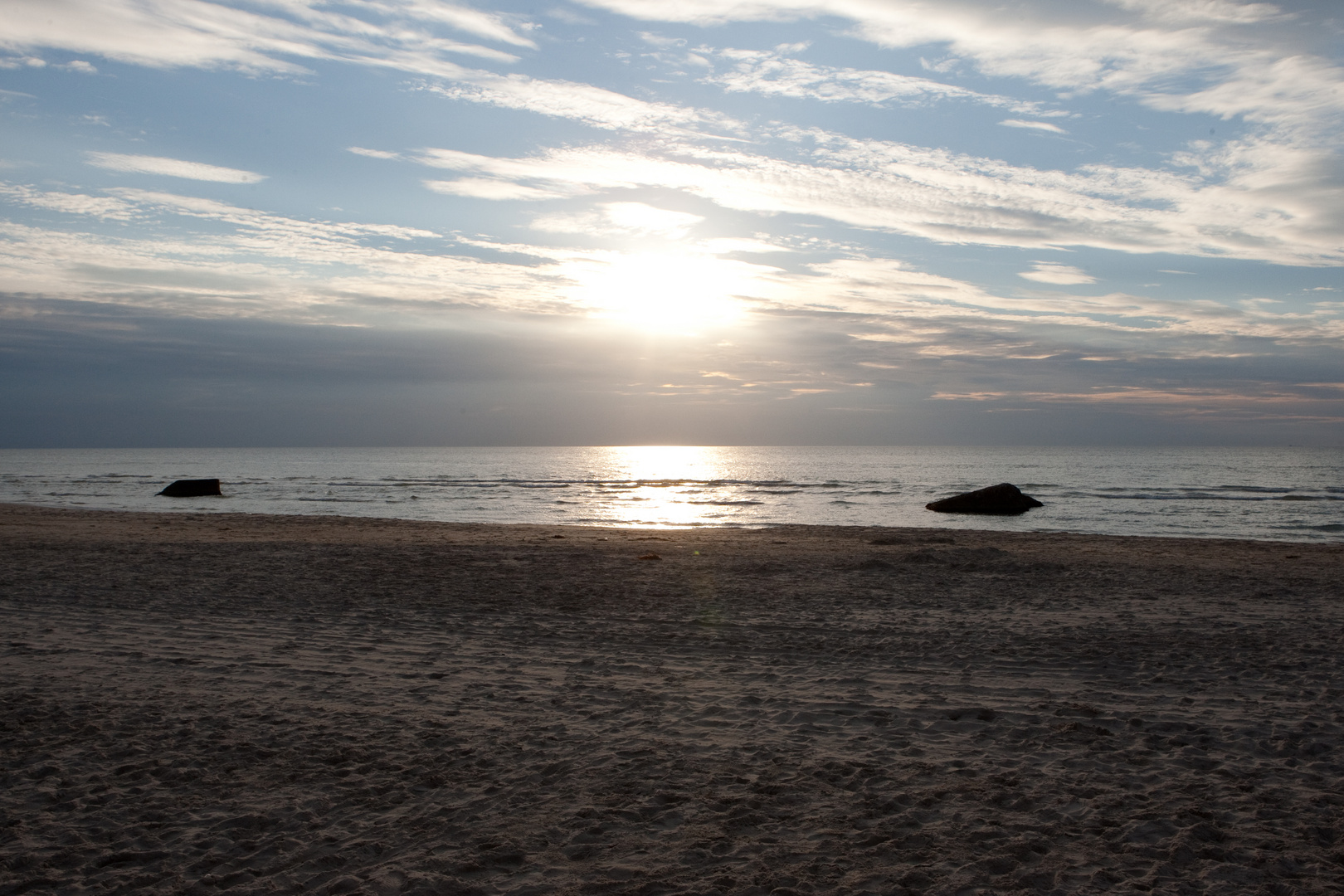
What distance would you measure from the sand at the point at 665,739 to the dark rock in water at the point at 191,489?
36.9m

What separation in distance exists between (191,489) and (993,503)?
4189cm

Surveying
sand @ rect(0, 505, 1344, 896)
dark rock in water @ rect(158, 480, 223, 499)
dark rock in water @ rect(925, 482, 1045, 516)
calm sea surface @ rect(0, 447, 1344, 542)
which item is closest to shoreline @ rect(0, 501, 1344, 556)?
calm sea surface @ rect(0, 447, 1344, 542)

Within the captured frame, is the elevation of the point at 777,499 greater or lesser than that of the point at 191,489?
lesser

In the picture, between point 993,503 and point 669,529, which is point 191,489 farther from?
point 993,503

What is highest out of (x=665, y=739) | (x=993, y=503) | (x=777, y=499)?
(x=665, y=739)

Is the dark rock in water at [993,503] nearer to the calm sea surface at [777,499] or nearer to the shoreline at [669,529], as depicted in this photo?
the calm sea surface at [777,499]

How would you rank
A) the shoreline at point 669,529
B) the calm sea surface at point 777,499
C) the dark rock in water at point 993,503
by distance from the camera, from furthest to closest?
the dark rock in water at point 993,503
the calm sea surface at point 777,499
the shoreline at point 669,529

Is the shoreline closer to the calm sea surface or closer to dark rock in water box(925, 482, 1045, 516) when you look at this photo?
the calm sea surface

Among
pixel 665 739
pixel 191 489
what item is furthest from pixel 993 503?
pixel 191 489

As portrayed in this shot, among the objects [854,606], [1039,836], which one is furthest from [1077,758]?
[854,606]

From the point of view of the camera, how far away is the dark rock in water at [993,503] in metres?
35.8

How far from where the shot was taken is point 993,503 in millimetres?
35812

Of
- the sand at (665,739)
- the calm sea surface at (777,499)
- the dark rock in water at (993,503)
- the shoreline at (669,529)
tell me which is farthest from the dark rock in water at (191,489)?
the dark rock in water at (993,503)

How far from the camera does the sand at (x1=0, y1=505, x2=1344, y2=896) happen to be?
439cm
